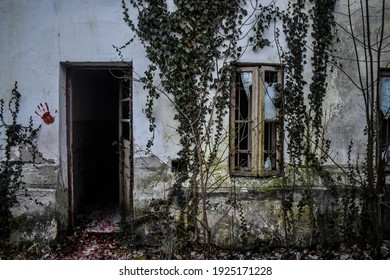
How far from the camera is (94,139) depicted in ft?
24.3

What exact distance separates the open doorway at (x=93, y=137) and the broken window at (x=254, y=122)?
1.70m

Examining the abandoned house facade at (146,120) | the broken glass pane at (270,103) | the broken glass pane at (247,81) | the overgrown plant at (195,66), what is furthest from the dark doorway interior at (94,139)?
the broken glass pane at (270,103)

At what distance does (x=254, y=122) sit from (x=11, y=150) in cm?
352

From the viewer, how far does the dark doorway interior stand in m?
6.41

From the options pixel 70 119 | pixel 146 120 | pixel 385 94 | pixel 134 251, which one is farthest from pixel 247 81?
pixel 134 251

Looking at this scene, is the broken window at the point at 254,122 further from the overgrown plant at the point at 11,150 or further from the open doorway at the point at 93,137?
the overgrown plant at the point at 11,150

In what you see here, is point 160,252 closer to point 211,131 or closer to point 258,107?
point 211,131

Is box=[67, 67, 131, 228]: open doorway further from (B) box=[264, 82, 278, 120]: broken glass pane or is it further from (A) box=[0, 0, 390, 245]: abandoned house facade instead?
(B) box=[264, 82, 278, 120]: broken glass pane

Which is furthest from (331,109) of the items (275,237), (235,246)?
(235,246)

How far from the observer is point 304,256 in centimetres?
523

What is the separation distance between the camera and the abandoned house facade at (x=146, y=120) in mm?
5273

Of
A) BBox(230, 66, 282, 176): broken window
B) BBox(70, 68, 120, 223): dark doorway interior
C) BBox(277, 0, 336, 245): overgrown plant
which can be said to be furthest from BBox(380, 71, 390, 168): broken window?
BBox(70, 68, 120, 223): dark doorway interior

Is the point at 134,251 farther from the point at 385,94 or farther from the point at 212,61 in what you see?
the point at 385,94

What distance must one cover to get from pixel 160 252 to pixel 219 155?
159cm
